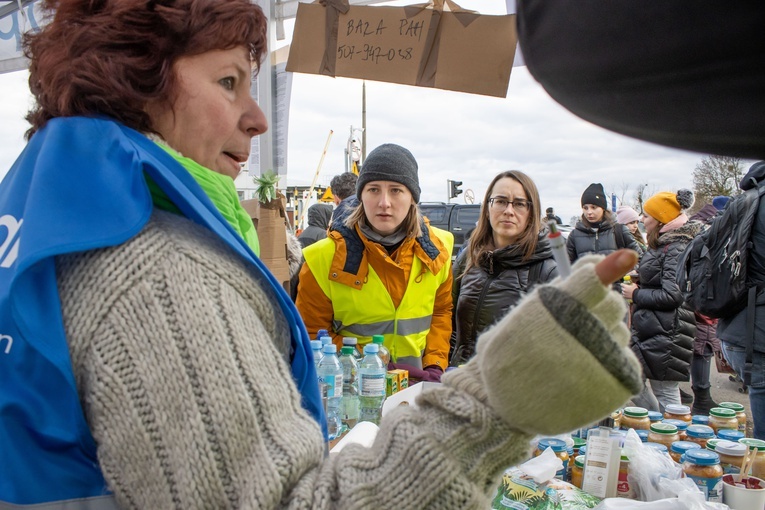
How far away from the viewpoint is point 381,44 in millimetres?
2105

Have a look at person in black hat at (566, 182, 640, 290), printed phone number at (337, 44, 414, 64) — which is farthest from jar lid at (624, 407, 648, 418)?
person in black hat at (566, 182, 640, 290)

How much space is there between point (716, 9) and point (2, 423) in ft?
3.84

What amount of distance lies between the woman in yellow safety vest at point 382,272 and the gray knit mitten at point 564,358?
2388 mm

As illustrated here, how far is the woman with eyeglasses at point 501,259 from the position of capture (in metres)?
3.52

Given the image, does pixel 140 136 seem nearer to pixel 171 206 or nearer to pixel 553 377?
pixel 171 206

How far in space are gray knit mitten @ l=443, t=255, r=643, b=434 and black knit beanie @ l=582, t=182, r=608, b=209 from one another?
18.7 ft

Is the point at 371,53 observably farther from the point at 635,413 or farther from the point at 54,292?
the point at 635,413

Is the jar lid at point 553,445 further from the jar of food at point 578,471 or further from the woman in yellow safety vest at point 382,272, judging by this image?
the woman in yellow safety vest at point 382,272

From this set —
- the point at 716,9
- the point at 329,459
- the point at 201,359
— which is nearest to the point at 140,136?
the point at 201,359

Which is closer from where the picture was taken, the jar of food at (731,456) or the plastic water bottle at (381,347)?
the jar of food at (731,456)

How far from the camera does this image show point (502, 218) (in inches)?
146

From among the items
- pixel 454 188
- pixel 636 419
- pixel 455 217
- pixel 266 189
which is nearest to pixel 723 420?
pixel 636 419

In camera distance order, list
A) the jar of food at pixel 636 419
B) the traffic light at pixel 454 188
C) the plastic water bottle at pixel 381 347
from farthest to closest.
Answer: the traffic light at pixel 454 188, the plastic water bottle at pixel 381 347, the jar of food at pixel 636 419

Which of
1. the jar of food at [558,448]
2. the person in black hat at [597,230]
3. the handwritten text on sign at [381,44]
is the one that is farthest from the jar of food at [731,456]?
the person in black hat at [597,230]
